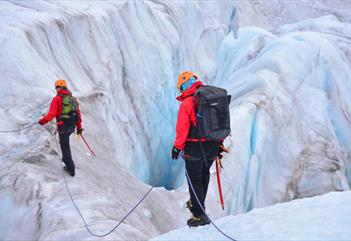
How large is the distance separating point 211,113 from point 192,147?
431 millimetres

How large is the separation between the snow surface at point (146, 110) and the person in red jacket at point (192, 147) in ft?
1.51

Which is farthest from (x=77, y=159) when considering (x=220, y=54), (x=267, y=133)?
(x=220, y=54)

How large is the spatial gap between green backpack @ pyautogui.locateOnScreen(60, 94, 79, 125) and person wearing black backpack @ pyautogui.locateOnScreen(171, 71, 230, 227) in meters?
2.56

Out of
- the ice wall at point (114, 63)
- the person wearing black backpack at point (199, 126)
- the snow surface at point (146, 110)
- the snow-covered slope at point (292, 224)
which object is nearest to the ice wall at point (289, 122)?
the snow surface at point (146, 110)

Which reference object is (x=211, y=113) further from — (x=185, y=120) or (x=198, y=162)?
(x=198, y=162)

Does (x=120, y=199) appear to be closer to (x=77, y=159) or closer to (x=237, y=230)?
(x=77, y=159)

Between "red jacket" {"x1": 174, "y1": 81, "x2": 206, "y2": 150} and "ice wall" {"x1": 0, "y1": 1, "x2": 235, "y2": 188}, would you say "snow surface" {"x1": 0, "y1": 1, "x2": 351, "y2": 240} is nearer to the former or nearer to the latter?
"ice wall" {"x1": 0, "y1": 1, "x2": 235, "y2": 188}

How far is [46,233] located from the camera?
5090 mm

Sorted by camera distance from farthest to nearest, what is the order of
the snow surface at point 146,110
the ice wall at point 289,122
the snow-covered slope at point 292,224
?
the ice wall at point 289,122 → the snow surface at point 146,110 → the snow-covered slope at point 292,224

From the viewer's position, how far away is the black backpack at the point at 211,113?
4.04 m

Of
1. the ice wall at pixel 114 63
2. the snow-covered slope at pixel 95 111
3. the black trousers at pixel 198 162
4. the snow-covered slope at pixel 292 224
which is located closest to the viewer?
the snow-covered slope at pixel 292 224

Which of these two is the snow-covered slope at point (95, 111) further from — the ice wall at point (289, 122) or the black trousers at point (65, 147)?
the ice wall at point (289, 122)

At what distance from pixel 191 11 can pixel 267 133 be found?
10668 mm

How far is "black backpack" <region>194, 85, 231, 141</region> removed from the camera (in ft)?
13.2
